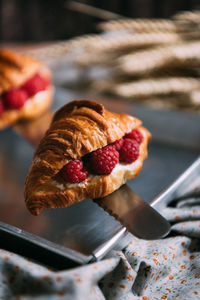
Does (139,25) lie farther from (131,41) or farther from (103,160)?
(103,160)

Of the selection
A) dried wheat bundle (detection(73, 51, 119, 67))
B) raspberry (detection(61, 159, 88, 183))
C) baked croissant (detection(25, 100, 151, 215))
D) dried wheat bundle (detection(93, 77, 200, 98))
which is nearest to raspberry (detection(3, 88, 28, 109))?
dried wheat bundle (detection(73, 51, 119, 67))

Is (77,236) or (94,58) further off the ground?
(94,58)

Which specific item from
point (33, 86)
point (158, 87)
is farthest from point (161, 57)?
point (33, 86)

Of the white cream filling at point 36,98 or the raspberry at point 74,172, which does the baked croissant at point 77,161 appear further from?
the white cream filling at point 36,98

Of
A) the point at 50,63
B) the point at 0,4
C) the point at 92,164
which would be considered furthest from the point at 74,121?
the point at 0,4

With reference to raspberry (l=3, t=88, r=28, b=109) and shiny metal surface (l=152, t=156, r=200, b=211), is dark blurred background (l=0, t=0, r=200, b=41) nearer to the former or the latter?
raspberry (l=3, t=88, r=28, b=109)

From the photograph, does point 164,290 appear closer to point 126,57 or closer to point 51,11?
point 126,57

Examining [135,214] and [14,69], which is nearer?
[135,214]

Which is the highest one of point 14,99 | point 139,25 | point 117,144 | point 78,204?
point 139,25
